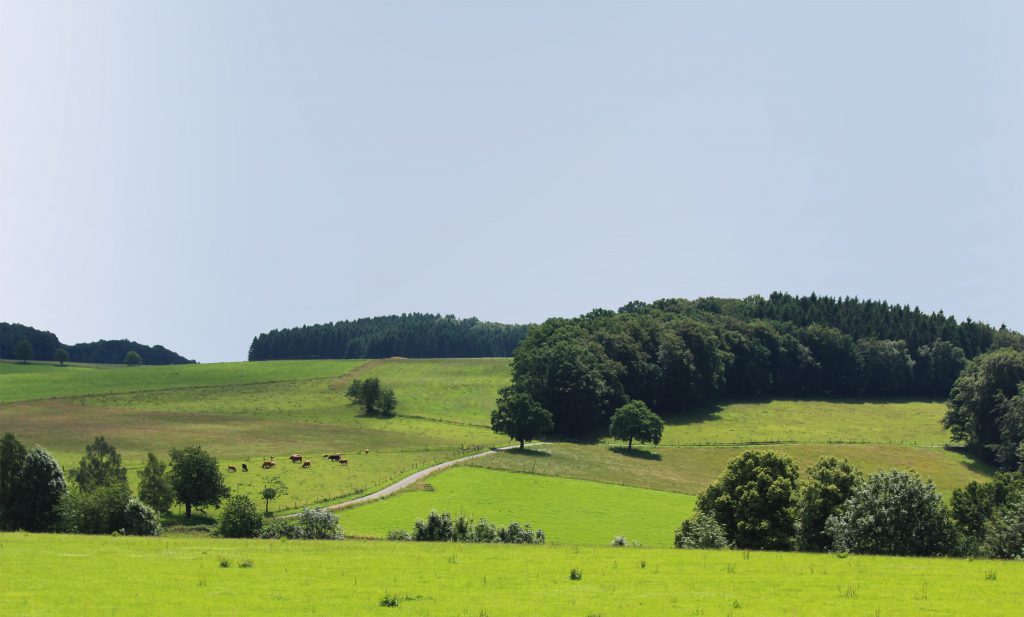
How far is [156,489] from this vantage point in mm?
83688

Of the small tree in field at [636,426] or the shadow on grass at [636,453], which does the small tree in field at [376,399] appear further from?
the shadow on grass at [636,453]

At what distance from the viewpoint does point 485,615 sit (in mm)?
30391

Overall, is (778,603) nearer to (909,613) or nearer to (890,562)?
(909,613)

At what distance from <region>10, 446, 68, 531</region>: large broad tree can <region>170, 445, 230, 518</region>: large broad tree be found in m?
13.4

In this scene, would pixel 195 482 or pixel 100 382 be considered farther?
pixel 100 382

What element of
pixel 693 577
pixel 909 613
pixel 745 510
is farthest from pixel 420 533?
pixel 909 613

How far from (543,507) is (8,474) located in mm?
51428

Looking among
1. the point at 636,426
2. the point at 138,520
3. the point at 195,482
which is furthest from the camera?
the point at 636,426

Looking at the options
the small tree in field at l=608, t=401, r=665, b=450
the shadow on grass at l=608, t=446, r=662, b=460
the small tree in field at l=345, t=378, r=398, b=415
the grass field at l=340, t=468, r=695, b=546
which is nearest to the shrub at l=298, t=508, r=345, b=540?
the grass field at l=340, t=468, r=695, b=546

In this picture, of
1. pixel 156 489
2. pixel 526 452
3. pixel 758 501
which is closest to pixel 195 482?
pixel 156 489

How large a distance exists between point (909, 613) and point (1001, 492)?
51.9m

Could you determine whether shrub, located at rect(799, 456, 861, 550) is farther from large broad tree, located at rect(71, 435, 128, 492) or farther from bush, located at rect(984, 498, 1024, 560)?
large broad tree, located at rect(71, 435, 128, 492)

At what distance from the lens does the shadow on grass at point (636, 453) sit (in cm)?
12850

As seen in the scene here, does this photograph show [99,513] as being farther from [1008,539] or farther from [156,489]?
[1008,539]
